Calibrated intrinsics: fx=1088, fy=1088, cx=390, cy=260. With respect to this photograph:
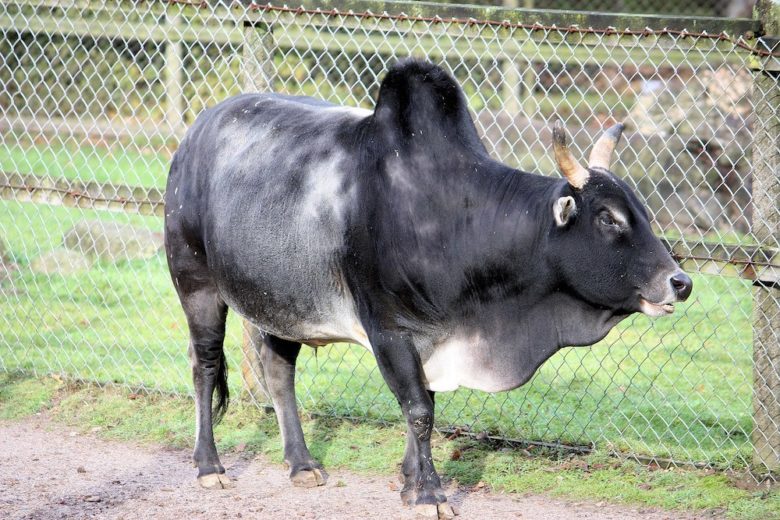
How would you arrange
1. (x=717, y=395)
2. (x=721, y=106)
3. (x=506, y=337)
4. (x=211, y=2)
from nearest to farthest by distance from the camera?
(x=506, y=337) → (x=211, y=2) → (x=717, y=395) → (x=721, y=106)

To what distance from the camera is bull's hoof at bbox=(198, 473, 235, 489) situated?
5.09 metres

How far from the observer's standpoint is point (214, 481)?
16.7 ft

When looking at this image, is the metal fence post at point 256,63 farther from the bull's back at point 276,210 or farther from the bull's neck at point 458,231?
the bull's neck at point 458,231

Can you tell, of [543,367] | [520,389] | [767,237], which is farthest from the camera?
[543,367]

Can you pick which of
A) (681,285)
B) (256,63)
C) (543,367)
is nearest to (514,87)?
(543,367)

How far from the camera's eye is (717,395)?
6.32 metres

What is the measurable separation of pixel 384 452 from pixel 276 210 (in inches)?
57.2

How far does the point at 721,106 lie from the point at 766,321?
7.50 metres

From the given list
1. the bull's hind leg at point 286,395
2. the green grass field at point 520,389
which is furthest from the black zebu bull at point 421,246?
the green grass field at point 520,389

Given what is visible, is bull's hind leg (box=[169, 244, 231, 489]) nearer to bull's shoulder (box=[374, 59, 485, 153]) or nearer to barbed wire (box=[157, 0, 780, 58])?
bull's shoulder (box=[374, 59, 485, 153])

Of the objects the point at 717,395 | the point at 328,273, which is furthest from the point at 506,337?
the point at 717,395

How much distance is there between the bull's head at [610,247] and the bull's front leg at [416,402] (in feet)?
2.49

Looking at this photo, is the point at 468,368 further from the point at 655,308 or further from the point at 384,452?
the point at 384,452

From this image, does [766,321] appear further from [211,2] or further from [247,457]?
[211,2]
